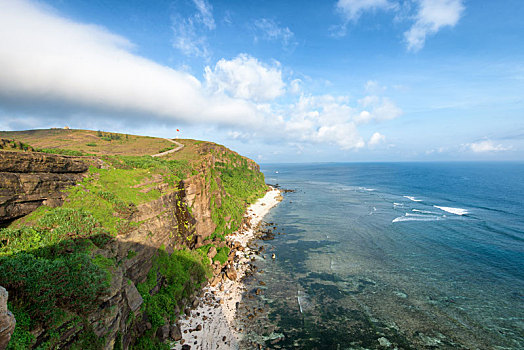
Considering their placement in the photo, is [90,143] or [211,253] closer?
[211,253]

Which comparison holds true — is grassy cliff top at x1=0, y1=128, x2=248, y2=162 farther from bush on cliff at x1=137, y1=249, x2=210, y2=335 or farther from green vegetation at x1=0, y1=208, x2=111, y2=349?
green vegetation at x1=0, y1=208, x2=111, y2=349

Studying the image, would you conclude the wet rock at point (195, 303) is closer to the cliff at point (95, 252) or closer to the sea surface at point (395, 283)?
the cliff at point (95, 252)

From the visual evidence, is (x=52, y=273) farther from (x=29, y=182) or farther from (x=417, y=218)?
(x=417, y=218)

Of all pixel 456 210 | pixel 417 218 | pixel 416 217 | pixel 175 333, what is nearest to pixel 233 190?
pixel 175 333

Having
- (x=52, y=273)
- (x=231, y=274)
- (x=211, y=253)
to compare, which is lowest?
(x=231, y=274)

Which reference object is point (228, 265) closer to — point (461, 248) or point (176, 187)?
point (176, 187)

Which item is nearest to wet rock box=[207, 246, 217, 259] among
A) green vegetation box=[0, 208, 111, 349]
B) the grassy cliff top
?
the grassy cliff top

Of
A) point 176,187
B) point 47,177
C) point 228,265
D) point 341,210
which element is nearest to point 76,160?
point 47,177

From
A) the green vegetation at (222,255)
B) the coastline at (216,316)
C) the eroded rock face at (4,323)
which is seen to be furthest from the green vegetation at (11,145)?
the green vegetation at (222,255)
